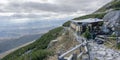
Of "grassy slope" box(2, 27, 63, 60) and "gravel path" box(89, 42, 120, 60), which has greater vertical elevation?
"gravel path" box(89, 42, 120, 60)

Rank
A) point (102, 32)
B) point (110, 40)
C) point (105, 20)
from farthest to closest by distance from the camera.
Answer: point (105, 20), point (102, 32), point (110, 40)

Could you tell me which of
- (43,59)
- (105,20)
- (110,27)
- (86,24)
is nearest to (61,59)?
(43,59)

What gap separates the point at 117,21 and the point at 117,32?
8.43 metres

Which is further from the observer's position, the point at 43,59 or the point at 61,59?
the point at 43,59

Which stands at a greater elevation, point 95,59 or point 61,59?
point 61,59

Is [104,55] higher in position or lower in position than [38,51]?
higher

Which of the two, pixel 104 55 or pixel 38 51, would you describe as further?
pixel 38 51

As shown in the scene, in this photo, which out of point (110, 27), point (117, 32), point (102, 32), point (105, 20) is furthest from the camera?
point (105, 20)

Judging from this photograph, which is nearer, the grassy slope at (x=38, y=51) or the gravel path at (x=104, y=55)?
the gravel path at (x=104, y=55)

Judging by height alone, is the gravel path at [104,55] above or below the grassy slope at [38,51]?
above

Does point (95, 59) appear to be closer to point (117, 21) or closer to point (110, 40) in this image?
point (110, 40)

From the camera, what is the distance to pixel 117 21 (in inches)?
1618

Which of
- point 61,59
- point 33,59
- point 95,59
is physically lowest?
point 33,59

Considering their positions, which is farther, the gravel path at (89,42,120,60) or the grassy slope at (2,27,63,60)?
the grassy slope at (2,27,63,60)
